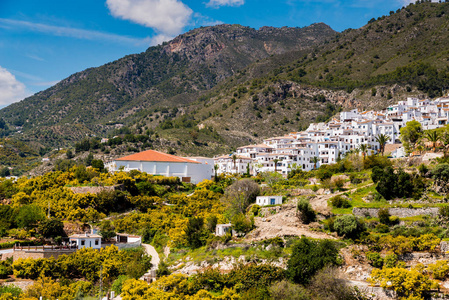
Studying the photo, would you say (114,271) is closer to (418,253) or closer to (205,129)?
(418,253)

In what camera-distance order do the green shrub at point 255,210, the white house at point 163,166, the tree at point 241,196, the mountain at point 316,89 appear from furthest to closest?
the mountain at point 316,89 < the white house at point 163,166 < the tree at point 241,196 < the green shrub at point 255,210

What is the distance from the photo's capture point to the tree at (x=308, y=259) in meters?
32.0

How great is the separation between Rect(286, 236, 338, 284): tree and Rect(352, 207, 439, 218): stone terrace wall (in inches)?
270

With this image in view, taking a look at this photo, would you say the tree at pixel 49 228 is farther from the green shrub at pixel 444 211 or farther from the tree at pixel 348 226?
the green shrub at pixel 444 211

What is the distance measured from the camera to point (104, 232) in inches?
1836

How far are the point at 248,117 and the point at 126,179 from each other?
7662 centimetres

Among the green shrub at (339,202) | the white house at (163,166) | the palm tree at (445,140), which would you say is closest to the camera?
the green shrub at (339,202)

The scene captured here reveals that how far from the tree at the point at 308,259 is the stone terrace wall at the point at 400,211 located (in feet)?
22.5

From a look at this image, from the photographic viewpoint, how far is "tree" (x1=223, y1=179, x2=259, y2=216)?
48625 millimetres

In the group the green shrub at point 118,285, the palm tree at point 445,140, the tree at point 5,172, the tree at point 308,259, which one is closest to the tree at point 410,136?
the palm tree at point 445,140

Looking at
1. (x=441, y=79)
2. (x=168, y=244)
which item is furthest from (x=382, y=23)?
(x=168, y=244)

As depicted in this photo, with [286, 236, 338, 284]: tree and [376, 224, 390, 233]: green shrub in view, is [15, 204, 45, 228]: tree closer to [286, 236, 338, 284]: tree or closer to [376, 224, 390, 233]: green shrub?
[286, 236, 338, 284]: tree

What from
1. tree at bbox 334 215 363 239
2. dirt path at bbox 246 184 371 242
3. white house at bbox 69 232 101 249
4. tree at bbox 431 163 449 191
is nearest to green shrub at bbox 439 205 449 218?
tree at bbox 431 163 449 191

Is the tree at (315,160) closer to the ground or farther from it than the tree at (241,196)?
farther from it
